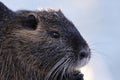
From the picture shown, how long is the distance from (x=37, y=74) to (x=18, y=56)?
48 cm

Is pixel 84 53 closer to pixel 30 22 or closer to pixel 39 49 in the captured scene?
pixel 39 49

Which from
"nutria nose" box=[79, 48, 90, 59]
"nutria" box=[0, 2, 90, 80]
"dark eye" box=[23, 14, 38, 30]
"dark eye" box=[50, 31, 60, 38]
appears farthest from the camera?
"dark eye" box=[23, 14, 38, 30]

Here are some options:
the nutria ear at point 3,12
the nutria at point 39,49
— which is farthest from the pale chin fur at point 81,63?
the nutria ear at point 3,12

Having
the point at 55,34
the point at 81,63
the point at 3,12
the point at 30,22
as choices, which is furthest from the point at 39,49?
the point at 3,12

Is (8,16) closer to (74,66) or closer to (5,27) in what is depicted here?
(5,27)

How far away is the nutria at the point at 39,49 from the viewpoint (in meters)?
21.1

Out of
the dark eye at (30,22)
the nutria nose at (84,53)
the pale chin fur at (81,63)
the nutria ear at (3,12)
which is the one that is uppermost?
the nutria ear at (3,12)

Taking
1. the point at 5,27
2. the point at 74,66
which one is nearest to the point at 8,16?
the point at 5,27

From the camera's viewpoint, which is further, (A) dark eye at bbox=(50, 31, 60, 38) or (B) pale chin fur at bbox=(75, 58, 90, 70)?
(A) dark eye at bbox=(50, 31, 60, 38)

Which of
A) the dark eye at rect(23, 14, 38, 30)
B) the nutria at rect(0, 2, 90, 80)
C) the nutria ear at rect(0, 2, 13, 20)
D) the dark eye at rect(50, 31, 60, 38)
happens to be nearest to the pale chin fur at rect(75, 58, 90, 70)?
the nutria at rect(0, 2, 90, 80)

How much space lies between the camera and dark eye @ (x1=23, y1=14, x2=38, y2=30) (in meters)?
21.5

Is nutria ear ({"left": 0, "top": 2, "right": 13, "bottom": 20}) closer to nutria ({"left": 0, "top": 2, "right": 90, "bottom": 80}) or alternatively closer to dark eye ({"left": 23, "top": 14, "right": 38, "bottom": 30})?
nutria ({"left": 0, "top": 2, "right": 90, "bottom": 80})

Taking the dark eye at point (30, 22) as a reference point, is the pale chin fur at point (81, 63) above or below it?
below

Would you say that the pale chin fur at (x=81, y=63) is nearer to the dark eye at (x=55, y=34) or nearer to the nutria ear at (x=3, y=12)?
the dark eye at (x=55, y=34)
